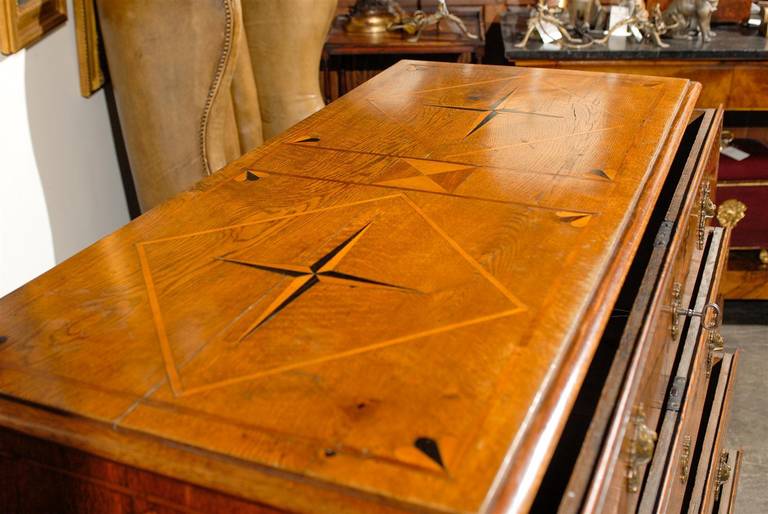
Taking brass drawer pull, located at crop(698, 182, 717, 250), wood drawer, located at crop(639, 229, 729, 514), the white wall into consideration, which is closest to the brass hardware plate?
wood drawer, located at crop(639, 229, 729, 514)

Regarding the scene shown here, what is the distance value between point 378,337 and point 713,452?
121 cm

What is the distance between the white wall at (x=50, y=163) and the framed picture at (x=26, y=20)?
0.09ft

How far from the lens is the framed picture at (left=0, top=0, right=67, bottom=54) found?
167cm

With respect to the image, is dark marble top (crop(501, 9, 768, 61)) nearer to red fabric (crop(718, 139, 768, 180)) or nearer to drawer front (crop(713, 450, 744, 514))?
red fabric (crop(718, 139, 768, 180))

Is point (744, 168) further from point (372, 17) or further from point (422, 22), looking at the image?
point (372, 17)

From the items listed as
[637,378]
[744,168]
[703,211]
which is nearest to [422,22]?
[744,168]

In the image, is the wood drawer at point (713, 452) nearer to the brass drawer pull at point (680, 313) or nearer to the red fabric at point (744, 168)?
the brass drawer pull at point (680, 313)

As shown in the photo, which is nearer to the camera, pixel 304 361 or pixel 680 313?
pixel 304 361

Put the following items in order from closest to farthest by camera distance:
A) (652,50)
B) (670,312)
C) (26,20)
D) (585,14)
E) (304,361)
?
(304,361), (670,312), (26,20), (652,50), (585,14)

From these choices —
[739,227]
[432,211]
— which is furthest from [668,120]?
[739,227]

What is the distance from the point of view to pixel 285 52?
2.46 metres

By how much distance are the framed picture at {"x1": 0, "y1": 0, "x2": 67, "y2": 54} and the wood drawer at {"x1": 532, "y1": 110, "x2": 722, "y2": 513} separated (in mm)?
1233

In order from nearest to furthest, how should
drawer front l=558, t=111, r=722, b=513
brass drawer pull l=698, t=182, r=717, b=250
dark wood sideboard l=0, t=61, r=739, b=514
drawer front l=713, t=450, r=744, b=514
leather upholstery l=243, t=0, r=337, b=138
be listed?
dark wood sideboard l=0, t=61, r=739, b=514 < drawer front l=558, t=111, r=722, b=513 < brass drawer pull l=698, t=182, r=717, b=250 < drawer front l=713, t=450, r=744, b=514 < leather upholstery l=243, t=0, r=337, b=138

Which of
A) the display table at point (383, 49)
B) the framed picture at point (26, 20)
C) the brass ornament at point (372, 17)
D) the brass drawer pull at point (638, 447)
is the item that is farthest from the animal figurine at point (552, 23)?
the brass drawer pull at point (638, 447)
